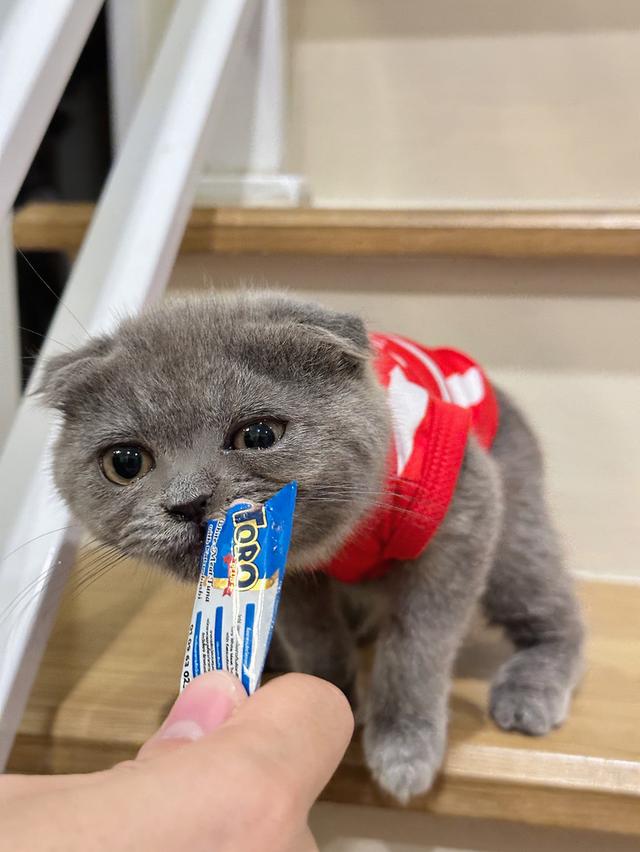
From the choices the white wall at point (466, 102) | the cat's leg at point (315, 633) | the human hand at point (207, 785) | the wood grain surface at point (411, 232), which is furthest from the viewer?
the white wall at point (466, 102)

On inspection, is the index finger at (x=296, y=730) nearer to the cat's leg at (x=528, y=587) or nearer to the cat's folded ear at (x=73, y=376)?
the cat's folded ear at (x=73, y=376)

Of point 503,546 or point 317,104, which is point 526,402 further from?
point 317,104

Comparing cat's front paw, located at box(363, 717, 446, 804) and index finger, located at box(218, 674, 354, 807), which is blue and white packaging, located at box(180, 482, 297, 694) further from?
cat's front paw, located at box(363, 717, 446, 804)

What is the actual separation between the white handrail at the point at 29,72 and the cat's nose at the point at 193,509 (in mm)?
349

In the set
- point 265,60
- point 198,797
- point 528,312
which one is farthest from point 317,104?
point 198,797

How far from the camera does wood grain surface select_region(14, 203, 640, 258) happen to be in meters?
1.07

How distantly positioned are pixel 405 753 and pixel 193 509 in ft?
1.12

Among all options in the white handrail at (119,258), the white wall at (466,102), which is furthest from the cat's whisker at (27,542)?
the white wall at (466,102)

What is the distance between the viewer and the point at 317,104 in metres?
1.43

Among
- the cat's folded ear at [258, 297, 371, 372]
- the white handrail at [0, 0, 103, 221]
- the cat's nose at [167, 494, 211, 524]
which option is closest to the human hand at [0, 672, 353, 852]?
the cat's nose at [167, 494, 211, 524]

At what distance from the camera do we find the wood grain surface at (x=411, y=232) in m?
1.07

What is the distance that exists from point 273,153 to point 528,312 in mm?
510

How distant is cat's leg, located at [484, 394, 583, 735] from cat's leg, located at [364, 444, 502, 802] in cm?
11

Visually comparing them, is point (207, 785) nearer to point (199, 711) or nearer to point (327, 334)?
point (199, 711)
